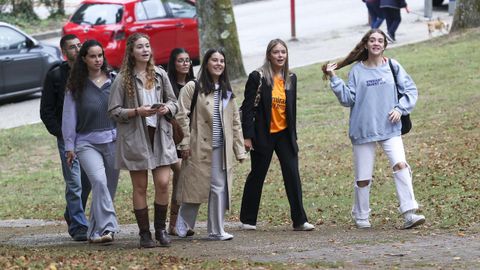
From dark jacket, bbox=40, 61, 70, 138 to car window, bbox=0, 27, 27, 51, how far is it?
37.3 feet

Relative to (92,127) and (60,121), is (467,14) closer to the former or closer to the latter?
(60,121)

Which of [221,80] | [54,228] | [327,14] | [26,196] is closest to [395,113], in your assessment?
[221,80]

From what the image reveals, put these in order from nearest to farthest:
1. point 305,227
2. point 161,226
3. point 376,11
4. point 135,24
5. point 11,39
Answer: point 161,226 → point 305,227 → point 11,39 → point 135,24 → point 376,11

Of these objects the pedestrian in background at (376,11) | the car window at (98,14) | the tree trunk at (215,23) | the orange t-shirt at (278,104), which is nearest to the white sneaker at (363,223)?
the orange t-shirt at (278,104)

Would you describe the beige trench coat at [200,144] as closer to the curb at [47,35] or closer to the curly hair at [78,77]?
the curly hair at [78,77]

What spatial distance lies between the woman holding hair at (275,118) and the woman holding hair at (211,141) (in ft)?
0.87

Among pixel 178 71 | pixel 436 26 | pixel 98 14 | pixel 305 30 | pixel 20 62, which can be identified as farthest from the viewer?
pixel 305 30

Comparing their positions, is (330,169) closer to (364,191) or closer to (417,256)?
(364,191)

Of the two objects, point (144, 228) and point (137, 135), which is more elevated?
point (137, 135)

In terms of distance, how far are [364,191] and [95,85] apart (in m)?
2.57

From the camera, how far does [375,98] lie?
9.81 metres

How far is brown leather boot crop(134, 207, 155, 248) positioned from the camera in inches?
364

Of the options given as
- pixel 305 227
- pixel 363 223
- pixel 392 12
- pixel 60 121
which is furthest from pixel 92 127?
pixel 392 12

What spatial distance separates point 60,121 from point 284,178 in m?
2.07
